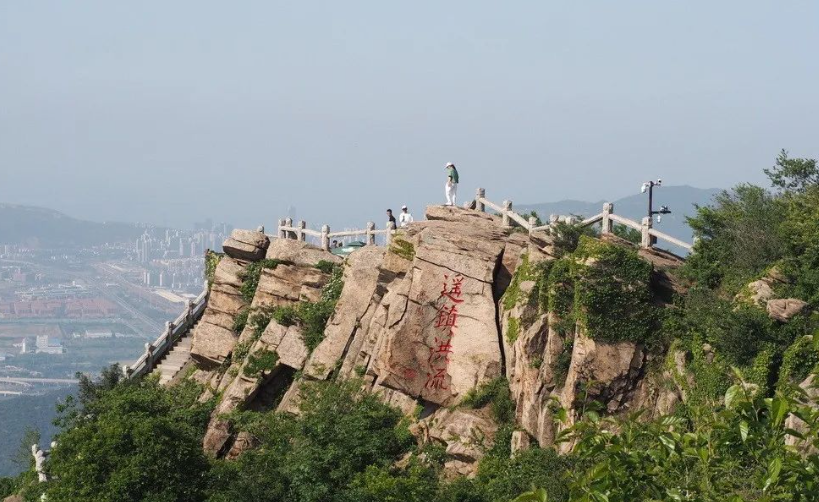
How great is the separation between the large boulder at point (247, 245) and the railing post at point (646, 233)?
35.2 ft

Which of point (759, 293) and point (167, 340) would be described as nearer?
point (759, 293)

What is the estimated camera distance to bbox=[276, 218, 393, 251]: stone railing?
3156 centimetres

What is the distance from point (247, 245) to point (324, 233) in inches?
72.1

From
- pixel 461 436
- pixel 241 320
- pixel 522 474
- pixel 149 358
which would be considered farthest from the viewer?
pixel 149 358

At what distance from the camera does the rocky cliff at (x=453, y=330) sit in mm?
23125

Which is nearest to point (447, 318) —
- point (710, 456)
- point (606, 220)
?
point (606, 220)

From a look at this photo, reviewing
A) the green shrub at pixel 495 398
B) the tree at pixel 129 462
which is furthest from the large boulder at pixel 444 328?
the tree at pixel 129 462

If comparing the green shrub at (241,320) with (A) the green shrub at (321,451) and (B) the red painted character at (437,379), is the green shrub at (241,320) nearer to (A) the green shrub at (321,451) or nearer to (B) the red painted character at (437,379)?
(A) the green shrub at (321,451)

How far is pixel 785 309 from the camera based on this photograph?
69.3ft

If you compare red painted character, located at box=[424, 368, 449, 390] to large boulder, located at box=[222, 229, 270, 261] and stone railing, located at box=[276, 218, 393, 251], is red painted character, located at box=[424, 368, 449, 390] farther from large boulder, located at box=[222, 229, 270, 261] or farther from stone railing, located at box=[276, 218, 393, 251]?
large boulder, located at box=[222, 229, 270, 261]

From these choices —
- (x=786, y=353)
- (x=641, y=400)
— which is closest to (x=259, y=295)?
(x=641, y=400)

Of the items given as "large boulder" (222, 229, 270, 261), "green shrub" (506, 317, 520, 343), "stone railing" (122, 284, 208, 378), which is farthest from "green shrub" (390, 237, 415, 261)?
"stone railing" (122, 284, 208, 378)

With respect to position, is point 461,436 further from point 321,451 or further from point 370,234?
point 370,234

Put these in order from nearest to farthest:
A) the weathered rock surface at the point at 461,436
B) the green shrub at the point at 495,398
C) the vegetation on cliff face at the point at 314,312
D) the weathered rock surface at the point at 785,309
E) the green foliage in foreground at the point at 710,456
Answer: the green foliage in foreground at the point at 710,456 < the weathered rock surface at the point at 785,309 < the weathered rock surface at the point at 461,436 < the green shrub at the point at 495,398 < the vegetation on cliff face at the point at 314,312
